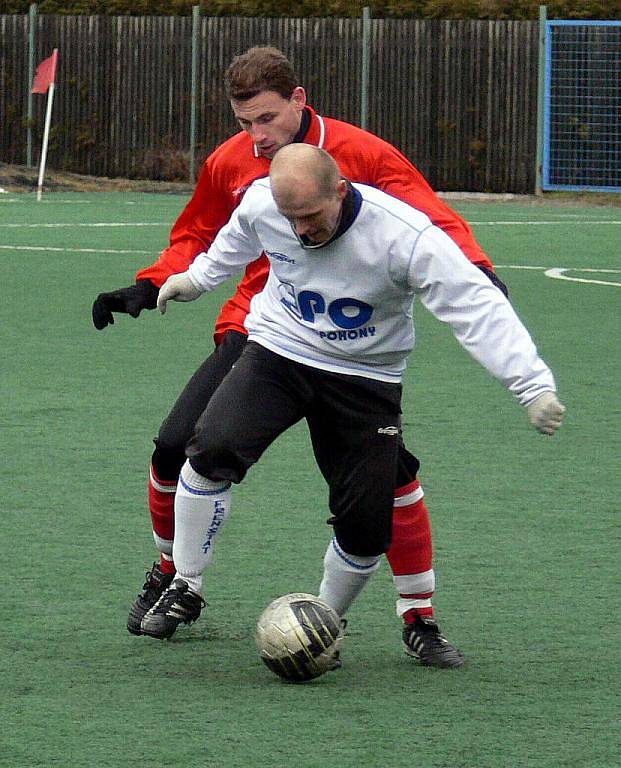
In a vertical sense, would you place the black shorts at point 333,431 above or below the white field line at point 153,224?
above

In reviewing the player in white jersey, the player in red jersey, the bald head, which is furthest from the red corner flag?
the bald head

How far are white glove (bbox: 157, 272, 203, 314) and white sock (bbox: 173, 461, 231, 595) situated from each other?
1.89 ft

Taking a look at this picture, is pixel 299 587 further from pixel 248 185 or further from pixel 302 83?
pixel 302 83

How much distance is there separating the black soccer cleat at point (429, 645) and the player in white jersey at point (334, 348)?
206mm

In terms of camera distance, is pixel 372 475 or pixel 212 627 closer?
pixel 372 475

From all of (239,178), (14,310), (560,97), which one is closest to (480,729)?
(239,178)

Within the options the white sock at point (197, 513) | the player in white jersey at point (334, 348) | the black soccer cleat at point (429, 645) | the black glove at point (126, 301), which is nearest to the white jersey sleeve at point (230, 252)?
the player in white jersey at point (334, 348)

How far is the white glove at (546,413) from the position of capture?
4836 mm

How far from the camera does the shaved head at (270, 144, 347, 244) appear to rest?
16.3 ft

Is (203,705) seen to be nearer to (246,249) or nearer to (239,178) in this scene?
(246,249)

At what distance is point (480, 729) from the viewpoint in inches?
190

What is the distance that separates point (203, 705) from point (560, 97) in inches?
939

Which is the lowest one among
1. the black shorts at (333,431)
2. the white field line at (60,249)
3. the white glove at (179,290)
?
the white field line at (60,249)

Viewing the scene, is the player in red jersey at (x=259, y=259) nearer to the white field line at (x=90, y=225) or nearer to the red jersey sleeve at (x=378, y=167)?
the red jersey sleeve at (x=378, y=167)
